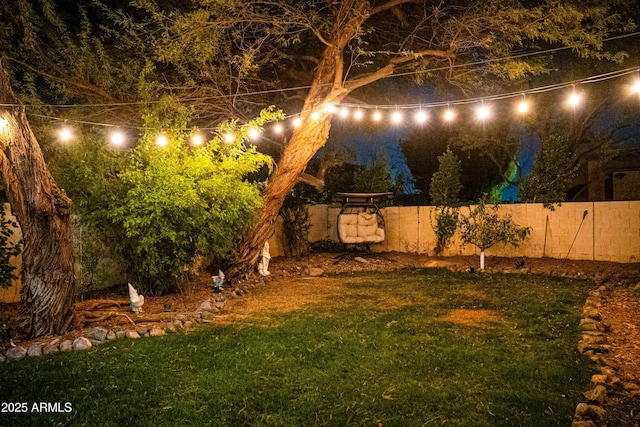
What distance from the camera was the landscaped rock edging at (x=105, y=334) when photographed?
4059 mm

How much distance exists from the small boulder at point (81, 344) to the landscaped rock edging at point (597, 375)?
398cm

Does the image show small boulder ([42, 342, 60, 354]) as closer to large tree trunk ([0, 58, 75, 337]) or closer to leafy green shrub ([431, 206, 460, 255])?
large tree trunk ([0, 58, 75, 337])

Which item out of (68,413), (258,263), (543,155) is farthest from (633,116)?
(68,413)

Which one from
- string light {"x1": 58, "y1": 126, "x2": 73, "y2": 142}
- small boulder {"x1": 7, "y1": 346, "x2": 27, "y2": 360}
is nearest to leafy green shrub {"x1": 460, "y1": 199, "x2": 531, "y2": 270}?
string light {"x1": 58, "y1": 126, "x2": 73, "y2": 142}

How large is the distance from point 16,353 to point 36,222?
1235mm

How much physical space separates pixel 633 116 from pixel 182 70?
14.0m

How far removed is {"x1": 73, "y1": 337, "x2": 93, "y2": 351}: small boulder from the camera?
4.21 m

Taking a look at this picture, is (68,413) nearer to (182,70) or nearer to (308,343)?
(308,343)

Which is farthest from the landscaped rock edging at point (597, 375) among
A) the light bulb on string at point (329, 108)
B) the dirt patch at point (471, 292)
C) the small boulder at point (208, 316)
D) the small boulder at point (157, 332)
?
the light bulb on string at point (329, 108)

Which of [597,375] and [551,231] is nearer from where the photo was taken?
[597,375]

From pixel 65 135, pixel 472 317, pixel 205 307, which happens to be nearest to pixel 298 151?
pixel 205 307

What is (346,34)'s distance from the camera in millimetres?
8086

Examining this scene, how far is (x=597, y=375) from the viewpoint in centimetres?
342

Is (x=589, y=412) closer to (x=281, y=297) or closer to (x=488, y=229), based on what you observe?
(x=281, y=297)
